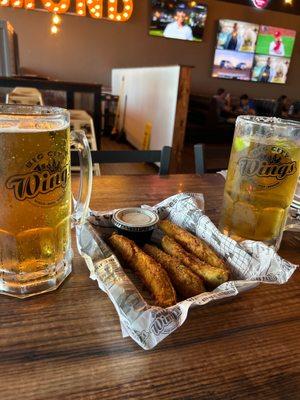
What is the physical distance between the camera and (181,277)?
0.54 metres

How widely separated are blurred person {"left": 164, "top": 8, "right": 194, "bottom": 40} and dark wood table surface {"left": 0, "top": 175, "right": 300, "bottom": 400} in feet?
26.0

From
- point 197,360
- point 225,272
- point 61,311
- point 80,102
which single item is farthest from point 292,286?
point 80,102

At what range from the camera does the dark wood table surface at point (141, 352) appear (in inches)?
15.6

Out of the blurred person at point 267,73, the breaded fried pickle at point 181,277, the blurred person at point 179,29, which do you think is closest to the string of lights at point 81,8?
the blurred person at point 179,29

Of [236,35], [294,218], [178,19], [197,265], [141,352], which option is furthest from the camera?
[236,35]

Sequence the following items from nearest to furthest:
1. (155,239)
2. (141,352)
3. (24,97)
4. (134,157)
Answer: (141,352) → (155,239) → (134,157) → (24,97)

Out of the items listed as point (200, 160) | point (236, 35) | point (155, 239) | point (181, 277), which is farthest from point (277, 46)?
point (181, 277)

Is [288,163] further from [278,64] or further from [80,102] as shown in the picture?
[278,64]

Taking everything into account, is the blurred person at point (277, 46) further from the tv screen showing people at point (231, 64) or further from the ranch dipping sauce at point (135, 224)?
the ranch dipping sauce at point (135, 224)

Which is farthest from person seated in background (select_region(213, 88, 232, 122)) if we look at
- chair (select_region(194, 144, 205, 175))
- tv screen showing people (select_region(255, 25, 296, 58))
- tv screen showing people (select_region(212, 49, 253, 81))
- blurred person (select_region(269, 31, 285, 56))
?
chair (select_region(194, 144, 205, 175))

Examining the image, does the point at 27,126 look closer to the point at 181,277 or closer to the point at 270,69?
the point at 181,277

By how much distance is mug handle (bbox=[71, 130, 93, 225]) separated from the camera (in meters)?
0.61

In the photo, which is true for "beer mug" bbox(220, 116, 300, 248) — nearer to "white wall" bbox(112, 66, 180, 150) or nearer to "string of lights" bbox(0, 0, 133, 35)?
"white wall" bbox(112, 66, 180, 150)

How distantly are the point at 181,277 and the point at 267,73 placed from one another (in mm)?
9054
